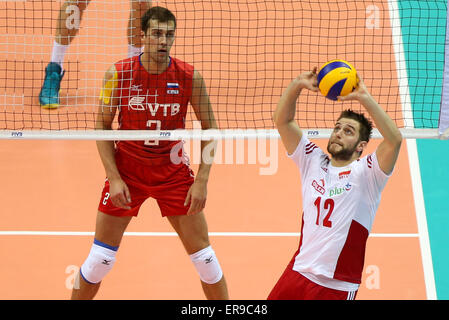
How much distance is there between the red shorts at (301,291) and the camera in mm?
4410

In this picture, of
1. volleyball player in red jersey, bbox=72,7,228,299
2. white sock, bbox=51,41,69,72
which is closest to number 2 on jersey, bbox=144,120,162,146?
volleyball player in red jersey, bbox=72,7,228,299

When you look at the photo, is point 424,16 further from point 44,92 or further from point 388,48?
point 44,92

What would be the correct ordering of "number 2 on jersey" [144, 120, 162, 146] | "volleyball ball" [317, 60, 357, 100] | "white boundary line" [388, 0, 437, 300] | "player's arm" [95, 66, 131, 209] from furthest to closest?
"white boundary line" [388, 0, 437, 300] < "number 2 on jersey" [144, 120, 162, 146] < "player's arm" [95, 66, 131, 209] < "volleyball ball" [317, 60, 357, 100]

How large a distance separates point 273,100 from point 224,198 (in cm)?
176

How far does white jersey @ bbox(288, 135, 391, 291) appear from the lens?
14.6 feet

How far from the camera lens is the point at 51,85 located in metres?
8.90

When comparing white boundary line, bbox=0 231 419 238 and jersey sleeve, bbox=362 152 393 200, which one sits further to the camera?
white boundary line, bbox=0 231 419 238

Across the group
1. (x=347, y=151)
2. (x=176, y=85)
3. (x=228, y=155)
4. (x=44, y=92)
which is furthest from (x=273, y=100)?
(x=347, y=151)

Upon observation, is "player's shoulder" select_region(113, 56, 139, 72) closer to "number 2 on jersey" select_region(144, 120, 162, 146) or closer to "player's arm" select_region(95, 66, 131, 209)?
"player's arm" select_region(95, 66, 131, 209)

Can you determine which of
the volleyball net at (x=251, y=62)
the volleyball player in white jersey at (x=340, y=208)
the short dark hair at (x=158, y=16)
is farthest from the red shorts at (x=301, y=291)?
the volleyball net at (x=251, y=62)

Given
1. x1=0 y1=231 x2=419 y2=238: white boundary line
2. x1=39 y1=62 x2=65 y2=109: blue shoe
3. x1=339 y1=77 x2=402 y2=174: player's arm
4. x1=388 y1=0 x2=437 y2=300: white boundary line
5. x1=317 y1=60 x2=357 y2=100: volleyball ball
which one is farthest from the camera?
x1=39 y1=62 x2=65 y2=109: blue shoe

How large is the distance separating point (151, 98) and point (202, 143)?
47 cm

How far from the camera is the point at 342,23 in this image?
10.7 metres

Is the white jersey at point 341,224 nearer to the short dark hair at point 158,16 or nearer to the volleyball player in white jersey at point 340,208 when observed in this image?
the volleyball player in white jersey at point 340,208
